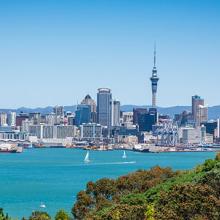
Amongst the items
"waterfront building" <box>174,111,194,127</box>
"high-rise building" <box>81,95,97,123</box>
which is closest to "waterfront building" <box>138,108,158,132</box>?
"high-rise building" <box>81,95,97,123</box>

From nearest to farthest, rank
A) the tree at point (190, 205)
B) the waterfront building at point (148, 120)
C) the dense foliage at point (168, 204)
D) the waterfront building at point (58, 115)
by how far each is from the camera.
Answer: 1. the tree at point (190, 205)
2. the dense foliage at point (168, 204)
3. the waterfront building at point (148, 120)
4. the waterfront building at point (58, 115)

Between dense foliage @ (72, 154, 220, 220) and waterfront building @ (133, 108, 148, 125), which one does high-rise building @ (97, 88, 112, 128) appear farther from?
dense foliage @ (72, 154, 220, 220)

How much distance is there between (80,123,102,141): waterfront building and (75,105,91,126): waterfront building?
287 inches

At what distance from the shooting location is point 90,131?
97938mm

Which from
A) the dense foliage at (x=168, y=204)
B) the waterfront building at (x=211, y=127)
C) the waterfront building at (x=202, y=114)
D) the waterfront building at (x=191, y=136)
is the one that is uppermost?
the waterfront building at (x=202, y=114)

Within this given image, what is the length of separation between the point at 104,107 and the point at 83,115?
9.92ft

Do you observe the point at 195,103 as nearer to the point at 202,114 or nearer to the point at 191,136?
the point at 202,114

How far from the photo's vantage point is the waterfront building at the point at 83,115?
106500mm

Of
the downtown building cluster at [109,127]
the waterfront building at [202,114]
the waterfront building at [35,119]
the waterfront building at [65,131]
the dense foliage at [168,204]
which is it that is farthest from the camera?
the waterfront building at [202,114]

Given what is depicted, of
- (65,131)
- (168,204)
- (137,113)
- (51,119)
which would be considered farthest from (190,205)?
(51,119)

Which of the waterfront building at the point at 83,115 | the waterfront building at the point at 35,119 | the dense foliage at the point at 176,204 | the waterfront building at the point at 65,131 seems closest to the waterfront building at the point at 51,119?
the waterfront building at the point at 35,119

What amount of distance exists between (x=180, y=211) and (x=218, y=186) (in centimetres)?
140

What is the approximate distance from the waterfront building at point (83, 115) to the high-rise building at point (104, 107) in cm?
134

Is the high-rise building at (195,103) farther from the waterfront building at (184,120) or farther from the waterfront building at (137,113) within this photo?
Answer: the waterfront building at (137,113)
